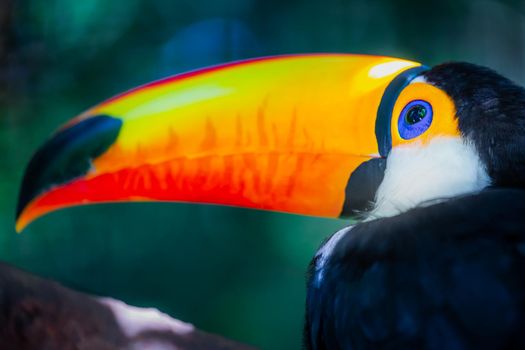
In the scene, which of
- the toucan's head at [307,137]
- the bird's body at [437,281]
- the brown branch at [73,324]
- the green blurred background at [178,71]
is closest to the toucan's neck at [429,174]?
the toucan's head at [307,137]

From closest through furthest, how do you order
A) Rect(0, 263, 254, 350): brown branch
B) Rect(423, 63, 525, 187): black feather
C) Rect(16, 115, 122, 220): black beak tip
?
Rect(423, 63, 525, 187): black feather → Rect(16, 115, 122, 220): black beak tip → Rect(0, 263, 254, 350): brown branch

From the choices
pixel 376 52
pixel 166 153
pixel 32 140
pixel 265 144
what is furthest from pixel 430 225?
pixel 32 140

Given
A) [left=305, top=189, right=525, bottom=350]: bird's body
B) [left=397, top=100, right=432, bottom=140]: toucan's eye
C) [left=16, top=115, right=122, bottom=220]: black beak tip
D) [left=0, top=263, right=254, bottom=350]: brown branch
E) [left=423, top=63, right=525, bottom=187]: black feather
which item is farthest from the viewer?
[left=0, top=263, right=254, bottom=350]: brown branch

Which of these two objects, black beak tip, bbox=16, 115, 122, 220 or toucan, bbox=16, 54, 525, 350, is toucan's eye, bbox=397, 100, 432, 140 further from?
black beak tip, bbox=16, 115, 122, 220

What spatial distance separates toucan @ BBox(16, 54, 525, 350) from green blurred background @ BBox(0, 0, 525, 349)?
1.42 feet

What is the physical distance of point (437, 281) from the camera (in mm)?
764

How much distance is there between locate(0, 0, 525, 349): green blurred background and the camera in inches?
63.7

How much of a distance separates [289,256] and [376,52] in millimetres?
A: 656

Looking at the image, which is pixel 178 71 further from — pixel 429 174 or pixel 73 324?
pixel 429 174

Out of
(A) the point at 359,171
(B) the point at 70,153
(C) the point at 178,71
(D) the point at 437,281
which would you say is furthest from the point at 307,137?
(C) the point at 178,71

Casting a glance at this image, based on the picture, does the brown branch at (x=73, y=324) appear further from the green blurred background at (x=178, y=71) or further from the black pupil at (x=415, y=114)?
the black pupil at (x=415, y=114)

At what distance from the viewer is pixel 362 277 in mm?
837

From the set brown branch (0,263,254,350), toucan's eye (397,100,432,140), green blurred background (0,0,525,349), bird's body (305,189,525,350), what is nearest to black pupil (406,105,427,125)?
toucan's eye (397,100,432,140)

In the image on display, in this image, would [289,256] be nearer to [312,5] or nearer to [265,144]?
[265,144]
